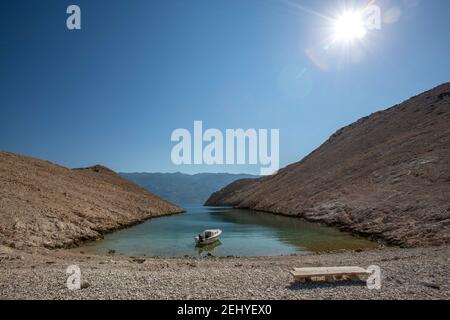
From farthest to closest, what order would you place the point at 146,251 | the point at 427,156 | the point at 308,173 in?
the point at 308,173
the point at 427,156
the point at 146,251

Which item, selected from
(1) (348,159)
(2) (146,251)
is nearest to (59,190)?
(2) (146,251)

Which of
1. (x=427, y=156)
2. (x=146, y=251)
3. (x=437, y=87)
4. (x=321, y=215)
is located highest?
(x=437, y=87)

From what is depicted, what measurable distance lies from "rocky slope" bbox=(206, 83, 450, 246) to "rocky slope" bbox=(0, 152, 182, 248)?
3522cm

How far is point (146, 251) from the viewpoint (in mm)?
34406

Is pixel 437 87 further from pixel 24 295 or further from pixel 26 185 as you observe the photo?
pixel 24 295

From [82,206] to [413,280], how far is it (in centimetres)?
4859

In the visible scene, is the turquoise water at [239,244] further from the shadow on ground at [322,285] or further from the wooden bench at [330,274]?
the shadow on ground at [322,285]

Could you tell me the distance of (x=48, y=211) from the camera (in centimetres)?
4097

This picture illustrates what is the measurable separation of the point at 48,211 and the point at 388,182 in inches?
2134

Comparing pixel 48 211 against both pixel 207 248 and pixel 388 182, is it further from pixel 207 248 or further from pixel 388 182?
pixel 388 182

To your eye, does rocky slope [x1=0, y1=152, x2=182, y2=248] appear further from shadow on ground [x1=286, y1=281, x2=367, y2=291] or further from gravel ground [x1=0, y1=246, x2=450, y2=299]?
shadow on ground [x1=286, y1=281, x2=367, y2=291]

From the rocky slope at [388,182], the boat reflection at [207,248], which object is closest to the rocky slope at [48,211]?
the boat reflection at [207,248]

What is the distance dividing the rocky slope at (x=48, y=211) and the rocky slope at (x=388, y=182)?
116 feet
